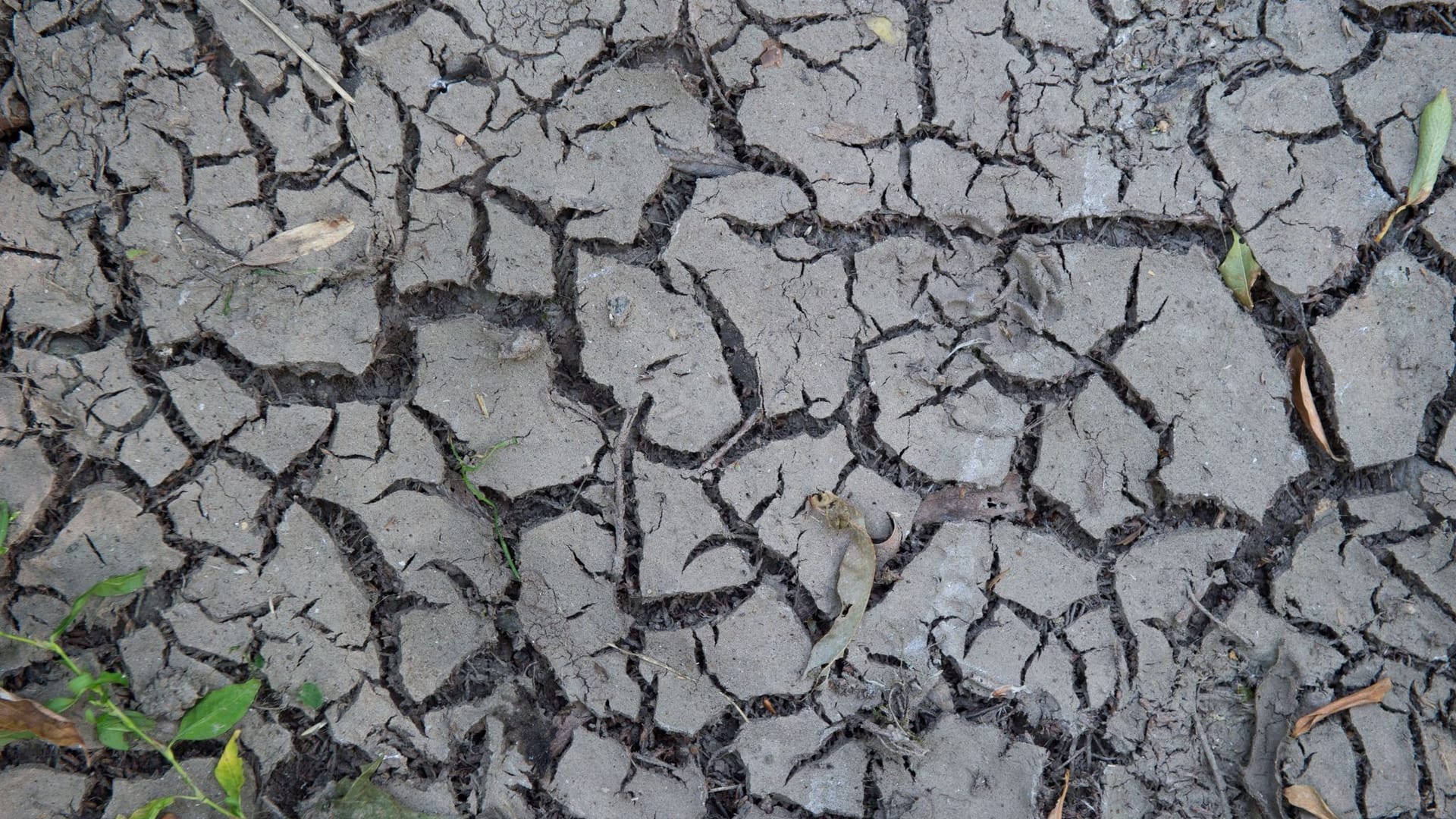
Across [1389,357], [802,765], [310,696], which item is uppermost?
[1389,357]

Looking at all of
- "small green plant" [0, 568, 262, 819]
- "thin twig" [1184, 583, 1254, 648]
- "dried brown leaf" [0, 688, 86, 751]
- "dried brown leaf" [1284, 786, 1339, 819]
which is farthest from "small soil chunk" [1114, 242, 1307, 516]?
"dried brown leaf" [0, 688, 86, 751]

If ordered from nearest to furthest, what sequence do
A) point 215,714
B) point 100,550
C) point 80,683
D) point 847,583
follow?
point 80,683
point 215,714
point 100,550
point 847,583

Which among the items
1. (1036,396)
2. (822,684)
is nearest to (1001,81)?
(1036,396)

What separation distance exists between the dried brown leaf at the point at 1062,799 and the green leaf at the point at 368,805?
53.4 inches

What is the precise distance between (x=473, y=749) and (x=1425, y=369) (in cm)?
238

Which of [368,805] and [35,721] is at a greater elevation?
[368,805]

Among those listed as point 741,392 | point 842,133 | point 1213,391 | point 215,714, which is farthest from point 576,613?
point 1213,391

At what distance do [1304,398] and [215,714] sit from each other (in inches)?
98.0

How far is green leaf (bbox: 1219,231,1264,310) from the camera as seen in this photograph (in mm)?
2186

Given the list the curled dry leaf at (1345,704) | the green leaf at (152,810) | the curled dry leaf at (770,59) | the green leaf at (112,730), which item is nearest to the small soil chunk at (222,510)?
the green leaf at (112,730)

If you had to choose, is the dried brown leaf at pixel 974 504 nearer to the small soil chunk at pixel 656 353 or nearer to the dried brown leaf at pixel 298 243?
the small soil chunk at pixel 656 353

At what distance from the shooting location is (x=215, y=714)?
1890 mm

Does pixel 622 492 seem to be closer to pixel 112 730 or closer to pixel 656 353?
pixel 656 353

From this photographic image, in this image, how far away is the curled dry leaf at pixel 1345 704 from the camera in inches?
83.0
